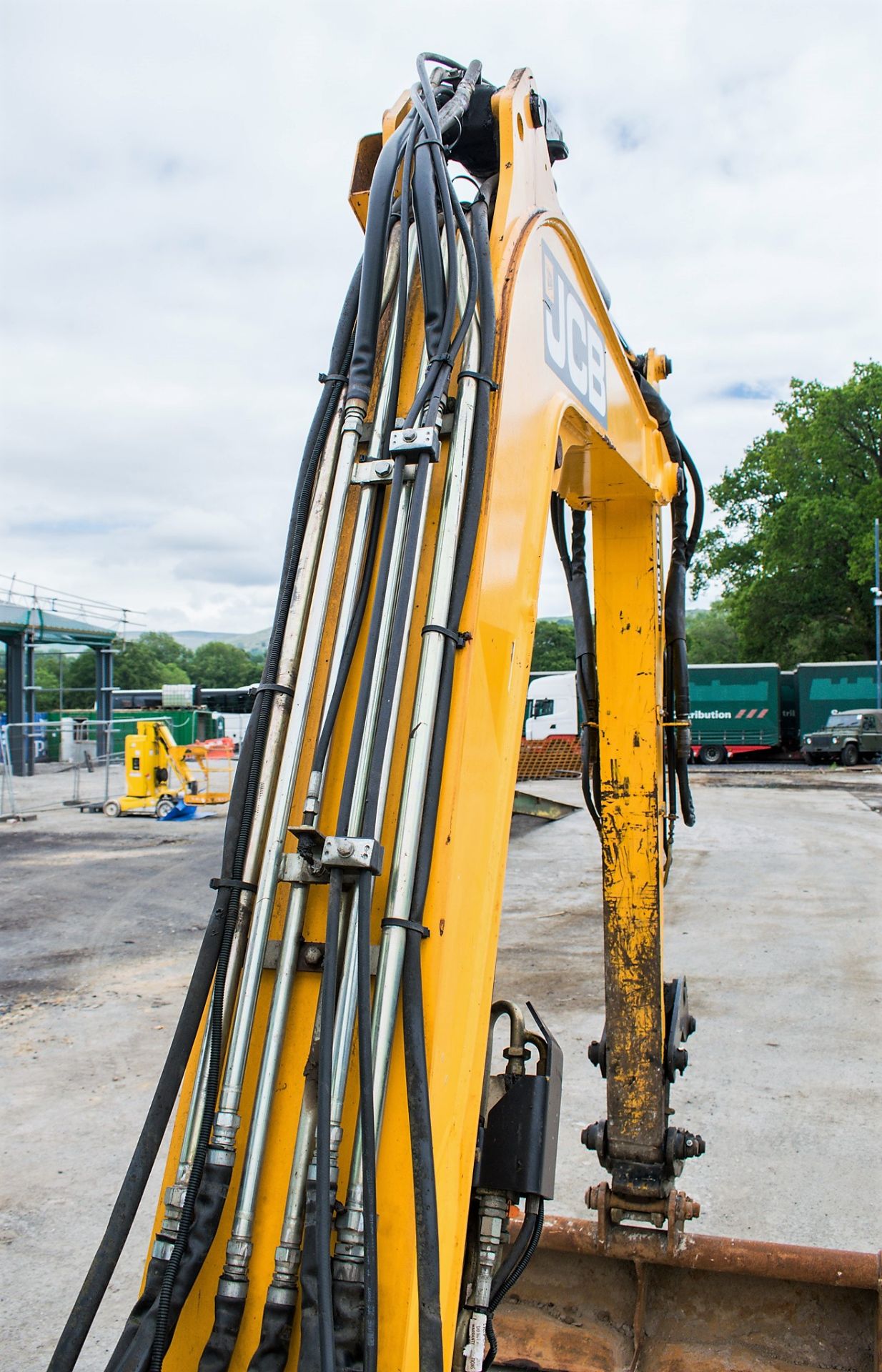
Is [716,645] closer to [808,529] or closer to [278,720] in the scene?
[808,529]

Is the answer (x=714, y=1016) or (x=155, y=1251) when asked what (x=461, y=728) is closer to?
(x=155, y=1251)

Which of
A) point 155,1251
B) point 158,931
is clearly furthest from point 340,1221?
point 158,931

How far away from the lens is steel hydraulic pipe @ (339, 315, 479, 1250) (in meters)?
1.35

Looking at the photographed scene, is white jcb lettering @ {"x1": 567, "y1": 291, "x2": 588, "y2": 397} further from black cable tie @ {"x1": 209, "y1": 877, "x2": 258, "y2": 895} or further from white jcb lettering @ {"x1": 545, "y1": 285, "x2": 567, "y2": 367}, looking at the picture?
black cable tie @ {"x1": 209, "y1": 877, "x2": 258, "y2": 895}

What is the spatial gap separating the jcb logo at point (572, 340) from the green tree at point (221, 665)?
8553cm

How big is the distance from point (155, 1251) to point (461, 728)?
33.0 inches

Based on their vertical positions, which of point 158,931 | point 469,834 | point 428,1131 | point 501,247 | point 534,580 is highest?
point 501,247

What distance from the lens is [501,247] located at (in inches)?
70.5

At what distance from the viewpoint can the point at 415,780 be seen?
145cm

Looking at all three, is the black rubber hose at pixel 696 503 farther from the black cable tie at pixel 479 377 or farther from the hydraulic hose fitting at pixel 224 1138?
the hydraulic hose fitting at pixel 224 1138

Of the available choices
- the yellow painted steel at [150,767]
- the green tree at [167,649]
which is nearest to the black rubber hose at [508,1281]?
the yellow painted steel at [150,767]

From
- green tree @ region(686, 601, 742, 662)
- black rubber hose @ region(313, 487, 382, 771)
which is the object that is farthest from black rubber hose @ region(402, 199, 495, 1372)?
green tree @ region(686, 601, 742, 662)

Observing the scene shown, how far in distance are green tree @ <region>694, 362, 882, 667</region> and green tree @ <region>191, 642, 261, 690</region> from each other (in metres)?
55.7

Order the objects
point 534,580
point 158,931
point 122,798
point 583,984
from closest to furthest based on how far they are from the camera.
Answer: point 534,580
point 583,984
point 158,931
point 122,798
